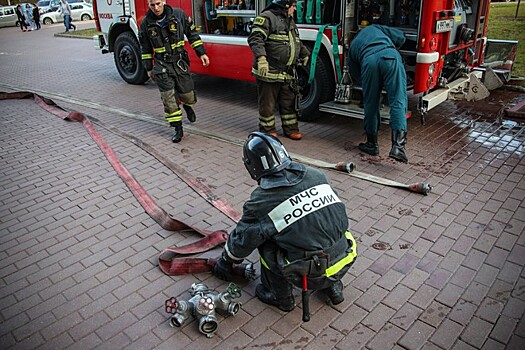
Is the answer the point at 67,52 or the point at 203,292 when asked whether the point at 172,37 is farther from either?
the point at 67,52

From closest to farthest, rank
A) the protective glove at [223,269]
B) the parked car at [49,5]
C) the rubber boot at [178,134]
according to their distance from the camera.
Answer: the protective glove at [223,269]
the rubber boot at [178,134]
the parked car at [49,5]

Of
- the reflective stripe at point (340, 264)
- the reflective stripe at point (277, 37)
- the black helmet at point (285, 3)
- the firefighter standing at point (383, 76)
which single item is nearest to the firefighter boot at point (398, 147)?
the firefighter standing at point (383, 76)

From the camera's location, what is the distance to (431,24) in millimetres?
5188

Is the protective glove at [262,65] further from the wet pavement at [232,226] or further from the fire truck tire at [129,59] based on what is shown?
the fire truck tire at [129,59]

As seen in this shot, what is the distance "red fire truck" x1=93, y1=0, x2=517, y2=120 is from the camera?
5.41 m

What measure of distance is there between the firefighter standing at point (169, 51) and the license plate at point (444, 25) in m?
2.83

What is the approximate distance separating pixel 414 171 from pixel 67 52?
13.0 metres

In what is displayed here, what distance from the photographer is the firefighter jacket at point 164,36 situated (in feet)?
18.2

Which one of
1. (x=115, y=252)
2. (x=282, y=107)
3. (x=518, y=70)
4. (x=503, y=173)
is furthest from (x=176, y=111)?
(x=518, y=70)

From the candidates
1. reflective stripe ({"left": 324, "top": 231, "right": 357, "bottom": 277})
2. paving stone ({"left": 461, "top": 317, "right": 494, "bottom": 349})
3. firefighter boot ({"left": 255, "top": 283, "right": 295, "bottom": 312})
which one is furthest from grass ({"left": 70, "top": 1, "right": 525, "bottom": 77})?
firefighter boot ({"left": 255, "top": 283, "right": 295, "bottom": 312})

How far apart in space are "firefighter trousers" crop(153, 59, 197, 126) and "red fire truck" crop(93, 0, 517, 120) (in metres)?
1.43

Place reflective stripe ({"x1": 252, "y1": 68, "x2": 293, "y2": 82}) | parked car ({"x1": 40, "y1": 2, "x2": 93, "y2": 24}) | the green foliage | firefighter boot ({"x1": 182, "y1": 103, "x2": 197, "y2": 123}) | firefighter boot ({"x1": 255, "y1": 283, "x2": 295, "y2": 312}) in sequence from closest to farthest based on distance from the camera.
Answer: firefighter boot ({"x1": 255, "y1": 283, "x2": 295, "y2": 312}), reflective stripe ({"x1": 252, "y1": 68, "x2": 293, "y2": 82}), firefighter boot ({"x1": 182, "y1": 103, "x2": 197, "y2": 123}), the green foliage, parked car ({"x1": 40, "y1": 2, "x2": 93, "y2": 24})

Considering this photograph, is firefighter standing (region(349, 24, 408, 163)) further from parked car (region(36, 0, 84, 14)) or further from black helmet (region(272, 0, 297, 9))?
parked car (region(36, 0, 84, 14))

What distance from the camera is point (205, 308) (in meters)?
2.78
